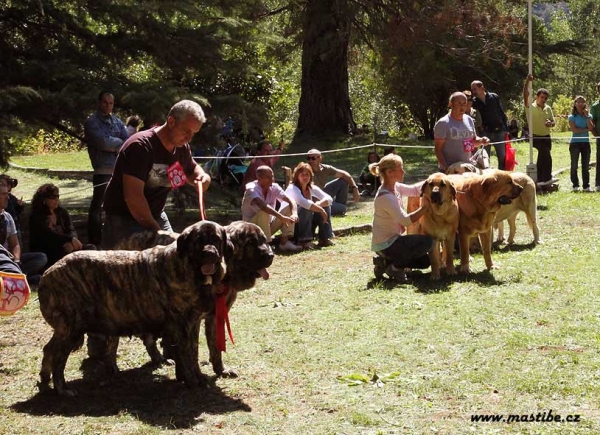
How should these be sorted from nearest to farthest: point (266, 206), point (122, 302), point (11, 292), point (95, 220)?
point (11, 292)
point (122, 302)
point (266, 206)
point (95, 220)

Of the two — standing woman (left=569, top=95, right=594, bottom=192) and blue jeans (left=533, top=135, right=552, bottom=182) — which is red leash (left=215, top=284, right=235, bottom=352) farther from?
standing woman (left=569, top=95, right=594, bottom=192)

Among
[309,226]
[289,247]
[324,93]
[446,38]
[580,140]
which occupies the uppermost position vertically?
[446,38]

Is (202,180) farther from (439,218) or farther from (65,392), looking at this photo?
(439,218)

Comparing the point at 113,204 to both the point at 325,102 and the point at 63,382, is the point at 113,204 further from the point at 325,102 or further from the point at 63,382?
the point at 325,102

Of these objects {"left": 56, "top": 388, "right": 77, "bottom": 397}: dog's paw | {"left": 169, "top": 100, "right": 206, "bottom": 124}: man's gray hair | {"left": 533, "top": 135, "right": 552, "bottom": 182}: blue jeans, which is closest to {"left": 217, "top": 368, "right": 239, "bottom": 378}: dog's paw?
{"left": 56, "top": 388, "right": 77, "bottom": 397}: dog's paw

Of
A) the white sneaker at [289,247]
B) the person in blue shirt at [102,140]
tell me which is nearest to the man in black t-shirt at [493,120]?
the white sneaker at [289,247]

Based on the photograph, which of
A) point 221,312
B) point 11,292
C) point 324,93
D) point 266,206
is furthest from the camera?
point 324,93

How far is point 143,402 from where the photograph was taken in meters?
6.09

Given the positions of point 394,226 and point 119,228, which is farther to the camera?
point 394,226

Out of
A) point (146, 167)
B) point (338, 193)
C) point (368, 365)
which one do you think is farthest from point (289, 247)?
point (146, 167)

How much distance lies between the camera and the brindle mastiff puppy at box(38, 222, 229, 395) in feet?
20.0

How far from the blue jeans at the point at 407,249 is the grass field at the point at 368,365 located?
0.92 ft

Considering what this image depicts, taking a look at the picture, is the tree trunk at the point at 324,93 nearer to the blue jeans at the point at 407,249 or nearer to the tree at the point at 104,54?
the tree at the point at 104,54

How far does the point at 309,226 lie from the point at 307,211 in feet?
0.70
